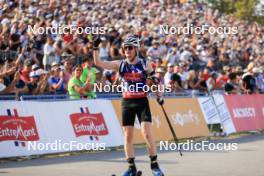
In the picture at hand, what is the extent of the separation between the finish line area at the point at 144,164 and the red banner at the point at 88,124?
0.63 meters

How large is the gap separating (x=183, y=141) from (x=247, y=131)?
4621 millimetres

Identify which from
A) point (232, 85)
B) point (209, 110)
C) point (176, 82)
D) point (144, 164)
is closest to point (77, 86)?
point (144, 164)

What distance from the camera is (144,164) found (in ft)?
41.2

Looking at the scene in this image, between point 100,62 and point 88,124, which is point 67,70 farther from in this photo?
point 100,62

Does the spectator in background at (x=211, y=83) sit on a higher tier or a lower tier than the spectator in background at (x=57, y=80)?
lower

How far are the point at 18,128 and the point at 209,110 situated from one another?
28.4ft

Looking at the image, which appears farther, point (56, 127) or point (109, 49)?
point (109, 49)

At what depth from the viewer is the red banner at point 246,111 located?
855 inches

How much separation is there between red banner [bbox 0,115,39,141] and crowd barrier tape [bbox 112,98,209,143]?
10.9 feet

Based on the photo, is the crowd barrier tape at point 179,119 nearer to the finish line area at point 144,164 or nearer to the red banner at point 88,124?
the red banner at point 88,124

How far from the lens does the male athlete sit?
34.2 ft

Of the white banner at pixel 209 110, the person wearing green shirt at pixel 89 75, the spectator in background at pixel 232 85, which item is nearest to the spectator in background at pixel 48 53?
the person wearing green shirt at pixel 89 75

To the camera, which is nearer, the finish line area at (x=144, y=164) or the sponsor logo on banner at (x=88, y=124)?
the finish line area at (x=144, y=164)

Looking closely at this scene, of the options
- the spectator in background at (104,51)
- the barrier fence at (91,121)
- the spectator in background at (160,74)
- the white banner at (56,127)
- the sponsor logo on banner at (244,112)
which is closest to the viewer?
the white banner at (56,127)
